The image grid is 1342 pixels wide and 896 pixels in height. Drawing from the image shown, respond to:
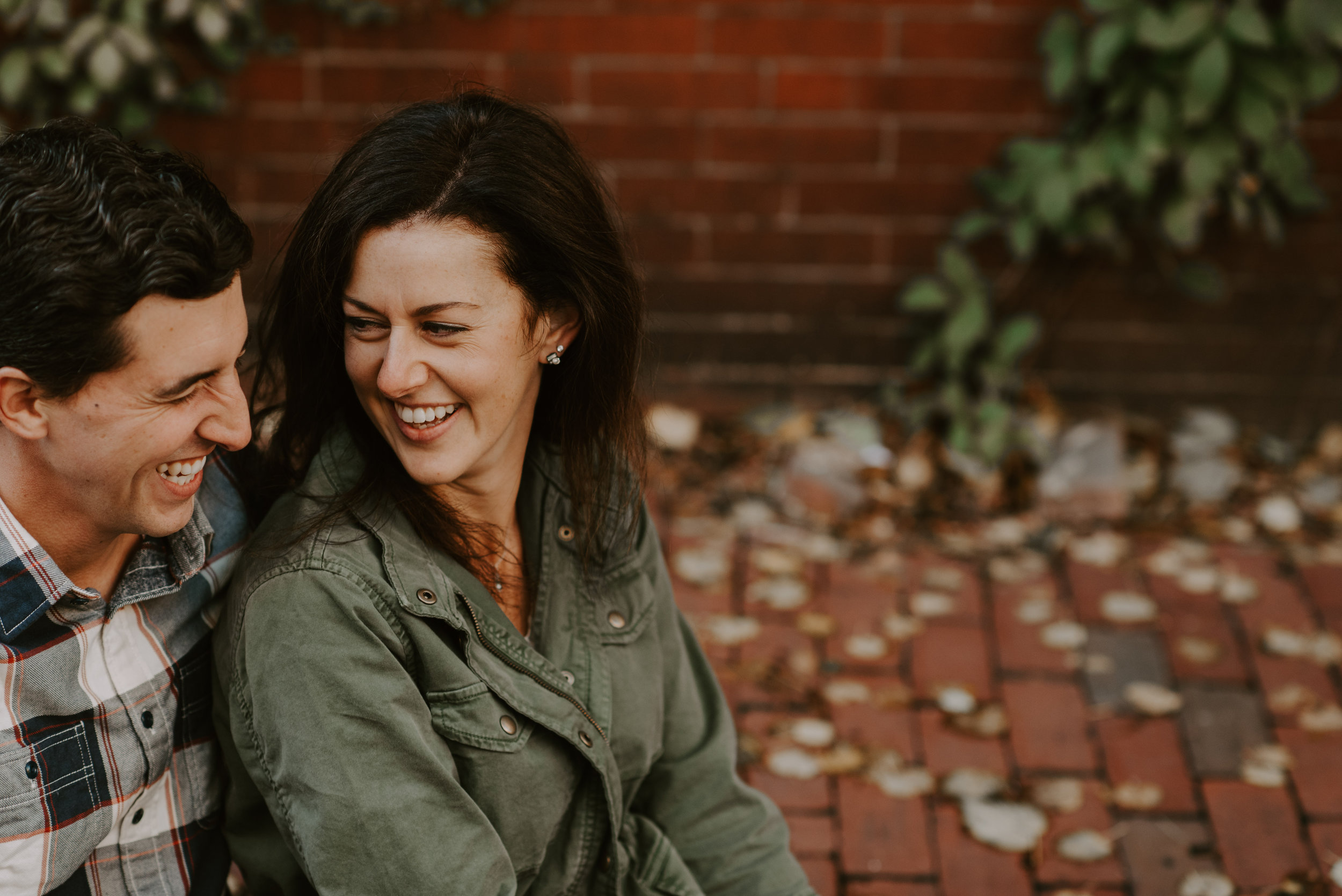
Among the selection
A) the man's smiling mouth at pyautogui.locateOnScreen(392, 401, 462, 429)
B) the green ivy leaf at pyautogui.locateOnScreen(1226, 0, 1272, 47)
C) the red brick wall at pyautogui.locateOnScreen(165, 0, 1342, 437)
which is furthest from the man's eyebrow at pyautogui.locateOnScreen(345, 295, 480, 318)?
the green ivy leaf at pyautogui.locateOnScreen(1226, 0, 1272, 47)

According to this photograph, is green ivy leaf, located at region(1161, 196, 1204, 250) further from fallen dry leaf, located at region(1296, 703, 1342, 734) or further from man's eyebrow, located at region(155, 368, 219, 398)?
A: man's eyebrow, located at region(155, 368, 219, 398)

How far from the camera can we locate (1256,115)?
3711 millimetres

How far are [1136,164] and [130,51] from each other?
2906mm

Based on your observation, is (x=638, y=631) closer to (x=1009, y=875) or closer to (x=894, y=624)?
(x=1009, y=875)

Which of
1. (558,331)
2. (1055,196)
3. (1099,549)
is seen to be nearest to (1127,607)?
(1099,549)

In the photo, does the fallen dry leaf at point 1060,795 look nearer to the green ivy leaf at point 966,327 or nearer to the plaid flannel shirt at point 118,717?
the green ivy leaf at point 966,327

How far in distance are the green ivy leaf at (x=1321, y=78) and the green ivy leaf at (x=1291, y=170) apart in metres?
0.15

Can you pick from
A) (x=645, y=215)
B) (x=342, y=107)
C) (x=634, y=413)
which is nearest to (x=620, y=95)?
(x=645, y=215)

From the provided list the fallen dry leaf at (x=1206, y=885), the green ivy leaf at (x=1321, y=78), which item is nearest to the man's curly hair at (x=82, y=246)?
the fallen dry leaf at (x=1206, y=885)

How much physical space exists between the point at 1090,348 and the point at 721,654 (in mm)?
1752

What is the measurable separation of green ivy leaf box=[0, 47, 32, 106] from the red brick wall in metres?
0.42

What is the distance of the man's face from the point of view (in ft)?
4.86

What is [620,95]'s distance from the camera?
13.1 feet

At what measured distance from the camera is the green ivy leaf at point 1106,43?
365 centimetres
